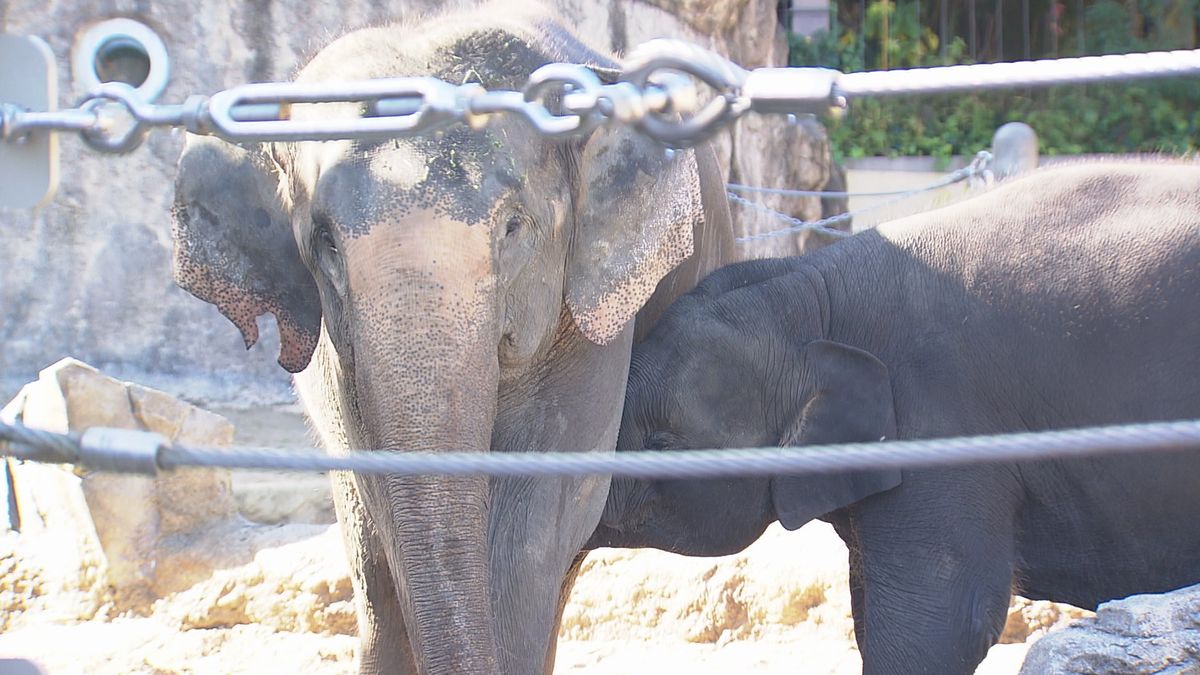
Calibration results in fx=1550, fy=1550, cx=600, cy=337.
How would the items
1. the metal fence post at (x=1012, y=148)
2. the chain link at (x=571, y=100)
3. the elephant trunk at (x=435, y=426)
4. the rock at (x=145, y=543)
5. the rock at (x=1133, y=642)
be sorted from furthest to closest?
the metal fence post at (x=1012, y=148)
the rock at (x=145, y=543)
the rock at (x=1133, y=642)
the elephant trunk at (x=435, y=426)
the chain link at (x=571, y=100)

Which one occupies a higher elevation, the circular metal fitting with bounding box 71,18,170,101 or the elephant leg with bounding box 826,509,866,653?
the circular metal fitting with bounding box 71,18,170,101

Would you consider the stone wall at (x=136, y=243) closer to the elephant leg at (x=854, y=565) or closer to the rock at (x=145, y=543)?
the rock at (x=145, y=543)

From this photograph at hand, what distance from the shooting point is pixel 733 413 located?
3473 millimetres

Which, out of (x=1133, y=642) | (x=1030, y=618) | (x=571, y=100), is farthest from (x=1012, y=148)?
(x=571, y=100)

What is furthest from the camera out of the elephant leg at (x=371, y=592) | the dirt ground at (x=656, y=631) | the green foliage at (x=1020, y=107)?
the green foliage at (x=1020, y=107)

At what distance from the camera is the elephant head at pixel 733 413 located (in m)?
3.42

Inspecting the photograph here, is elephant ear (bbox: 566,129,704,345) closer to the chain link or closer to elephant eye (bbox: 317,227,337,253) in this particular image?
elephant eye (bbox: 317,227,337,253)

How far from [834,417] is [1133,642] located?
0.93m

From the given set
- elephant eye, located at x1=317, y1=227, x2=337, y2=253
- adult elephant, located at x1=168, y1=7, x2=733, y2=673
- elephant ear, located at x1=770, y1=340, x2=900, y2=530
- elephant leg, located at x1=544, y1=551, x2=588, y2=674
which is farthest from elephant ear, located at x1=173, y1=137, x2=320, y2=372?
elephant ear, located at x1=770, y1=340, x2=900, y2=530

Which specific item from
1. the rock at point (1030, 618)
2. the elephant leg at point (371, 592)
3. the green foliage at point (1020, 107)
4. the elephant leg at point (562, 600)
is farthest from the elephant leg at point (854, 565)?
the green foliage at point (1020, 107)

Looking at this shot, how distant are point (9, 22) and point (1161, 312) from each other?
522 centimetres

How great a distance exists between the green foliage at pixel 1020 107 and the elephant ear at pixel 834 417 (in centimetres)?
720

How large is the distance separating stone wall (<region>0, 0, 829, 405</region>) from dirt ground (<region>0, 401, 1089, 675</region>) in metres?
2.31

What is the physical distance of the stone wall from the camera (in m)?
6.75
